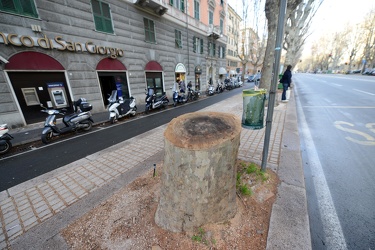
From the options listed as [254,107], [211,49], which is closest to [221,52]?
[211,49]

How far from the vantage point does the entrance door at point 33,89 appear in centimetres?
696

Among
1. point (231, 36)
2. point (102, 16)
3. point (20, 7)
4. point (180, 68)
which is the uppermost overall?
point (231, 36)

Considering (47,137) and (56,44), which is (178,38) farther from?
(47,137)

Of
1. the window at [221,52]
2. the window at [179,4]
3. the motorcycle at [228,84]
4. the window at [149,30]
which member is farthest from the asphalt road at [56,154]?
the window at [221,52]

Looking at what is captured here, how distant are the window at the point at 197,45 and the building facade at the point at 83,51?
2101 mm

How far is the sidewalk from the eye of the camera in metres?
1.80

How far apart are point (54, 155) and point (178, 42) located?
14.1 metres

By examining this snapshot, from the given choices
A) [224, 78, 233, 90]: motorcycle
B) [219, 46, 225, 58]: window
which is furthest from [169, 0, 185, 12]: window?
[219, 46, 225, 58]: window

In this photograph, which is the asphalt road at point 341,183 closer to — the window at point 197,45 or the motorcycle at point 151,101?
the motorcycle at point 151,101

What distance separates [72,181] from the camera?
2.99 m

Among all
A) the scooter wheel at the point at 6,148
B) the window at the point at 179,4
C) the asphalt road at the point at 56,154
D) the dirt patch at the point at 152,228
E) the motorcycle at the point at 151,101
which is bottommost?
the asphalt road at the point at 56,154

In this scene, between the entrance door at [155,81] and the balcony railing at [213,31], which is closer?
the entrance door at [155,81]

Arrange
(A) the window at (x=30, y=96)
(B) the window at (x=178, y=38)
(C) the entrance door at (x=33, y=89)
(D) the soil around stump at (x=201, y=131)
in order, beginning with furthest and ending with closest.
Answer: (B) the window at (x=178, y=38) → (A) the window at (x=30, y=96) → (C) the entrance door at (x=33, y=89) → (D) the soil around stump at (x=201, y=131)

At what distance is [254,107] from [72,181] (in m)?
3.73
